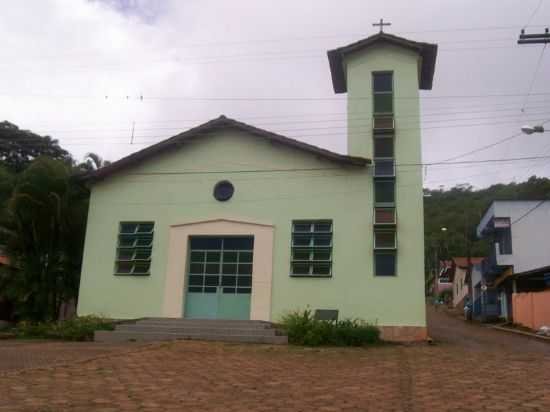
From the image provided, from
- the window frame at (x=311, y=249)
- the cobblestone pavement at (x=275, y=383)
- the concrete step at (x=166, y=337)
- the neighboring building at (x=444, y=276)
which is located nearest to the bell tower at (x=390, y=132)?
the window frame at (x=311, y=249)

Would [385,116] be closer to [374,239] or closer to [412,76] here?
[412,76]

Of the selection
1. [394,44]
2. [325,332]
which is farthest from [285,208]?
[394,44]

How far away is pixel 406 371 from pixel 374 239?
688 cm

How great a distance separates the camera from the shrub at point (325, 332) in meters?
13.9

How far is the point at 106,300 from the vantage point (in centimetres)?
1756

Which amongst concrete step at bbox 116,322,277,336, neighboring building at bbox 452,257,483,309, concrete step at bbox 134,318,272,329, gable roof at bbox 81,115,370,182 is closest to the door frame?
concrete step at bbox 134,318,272,329

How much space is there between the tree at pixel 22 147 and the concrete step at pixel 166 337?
26.0 metres

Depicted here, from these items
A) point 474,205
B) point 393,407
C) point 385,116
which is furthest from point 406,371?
point 474,205

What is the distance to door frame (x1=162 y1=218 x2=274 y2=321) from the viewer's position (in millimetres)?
16531

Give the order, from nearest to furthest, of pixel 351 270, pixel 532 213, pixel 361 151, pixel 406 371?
Answer: pixel 406 371 < pixel 351 270 < pixel 361 151 < pixel 532 213

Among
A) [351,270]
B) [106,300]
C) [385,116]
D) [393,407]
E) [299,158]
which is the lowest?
[393,407]

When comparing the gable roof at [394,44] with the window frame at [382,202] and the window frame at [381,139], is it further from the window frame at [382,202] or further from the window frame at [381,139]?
the window frame at [382,202]

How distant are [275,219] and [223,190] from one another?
1.98m

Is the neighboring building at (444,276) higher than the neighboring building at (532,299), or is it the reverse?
the neighboring building at (444,276)
